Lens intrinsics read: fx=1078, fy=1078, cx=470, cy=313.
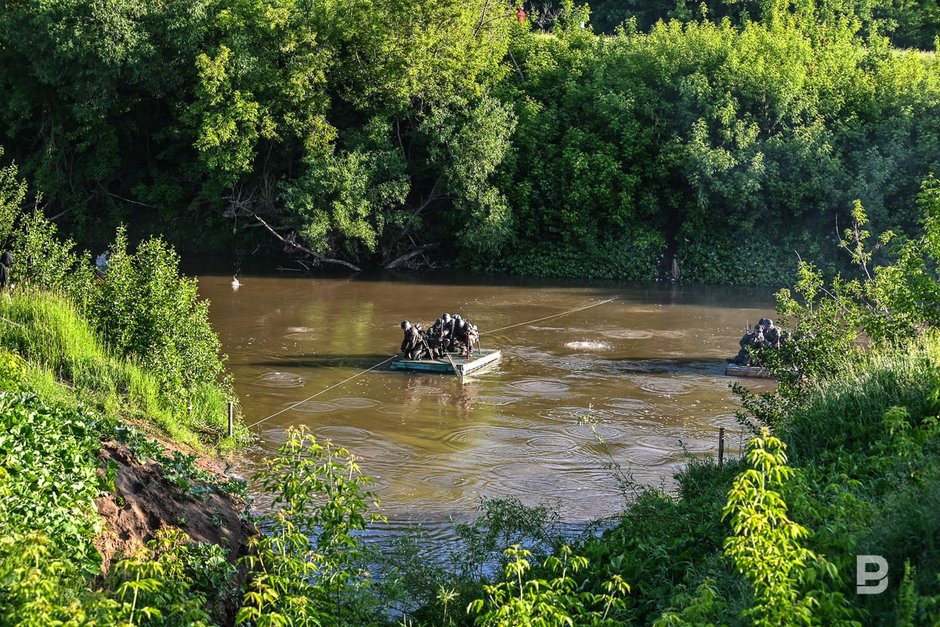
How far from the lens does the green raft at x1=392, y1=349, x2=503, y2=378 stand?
1931 cm

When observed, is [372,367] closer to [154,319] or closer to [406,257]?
[154,319]

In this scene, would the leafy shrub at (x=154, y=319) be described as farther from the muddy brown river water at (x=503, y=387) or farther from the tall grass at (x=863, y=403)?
the tall grass at (x=863, y=403)

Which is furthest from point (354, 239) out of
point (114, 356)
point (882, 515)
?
point (882, 515)

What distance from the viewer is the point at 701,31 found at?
33312 mm

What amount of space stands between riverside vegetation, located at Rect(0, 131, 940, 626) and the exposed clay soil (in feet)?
0.73

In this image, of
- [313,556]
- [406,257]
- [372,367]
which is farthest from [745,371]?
[406,257]

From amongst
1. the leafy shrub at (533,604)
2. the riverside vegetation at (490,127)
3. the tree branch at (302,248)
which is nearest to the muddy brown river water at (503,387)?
the tree branch at (302,248)

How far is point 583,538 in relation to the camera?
34.3ft

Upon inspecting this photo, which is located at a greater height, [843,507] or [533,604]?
[843,507]

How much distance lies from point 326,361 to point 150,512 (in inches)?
449

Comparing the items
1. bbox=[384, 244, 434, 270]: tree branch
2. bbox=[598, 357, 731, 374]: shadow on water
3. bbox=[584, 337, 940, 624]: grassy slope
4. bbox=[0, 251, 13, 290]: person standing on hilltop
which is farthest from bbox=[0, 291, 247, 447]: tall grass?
bbox=[384, 244, 434, 270]: tree branch

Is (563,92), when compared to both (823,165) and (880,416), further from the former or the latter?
(880,416)

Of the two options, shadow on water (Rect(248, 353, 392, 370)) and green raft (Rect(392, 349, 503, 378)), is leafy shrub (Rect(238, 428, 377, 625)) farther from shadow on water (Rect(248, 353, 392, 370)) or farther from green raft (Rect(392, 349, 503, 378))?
shadow on water (Rect(248, 353, 392, 370))

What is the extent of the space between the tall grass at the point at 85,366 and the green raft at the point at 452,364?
5.41m
